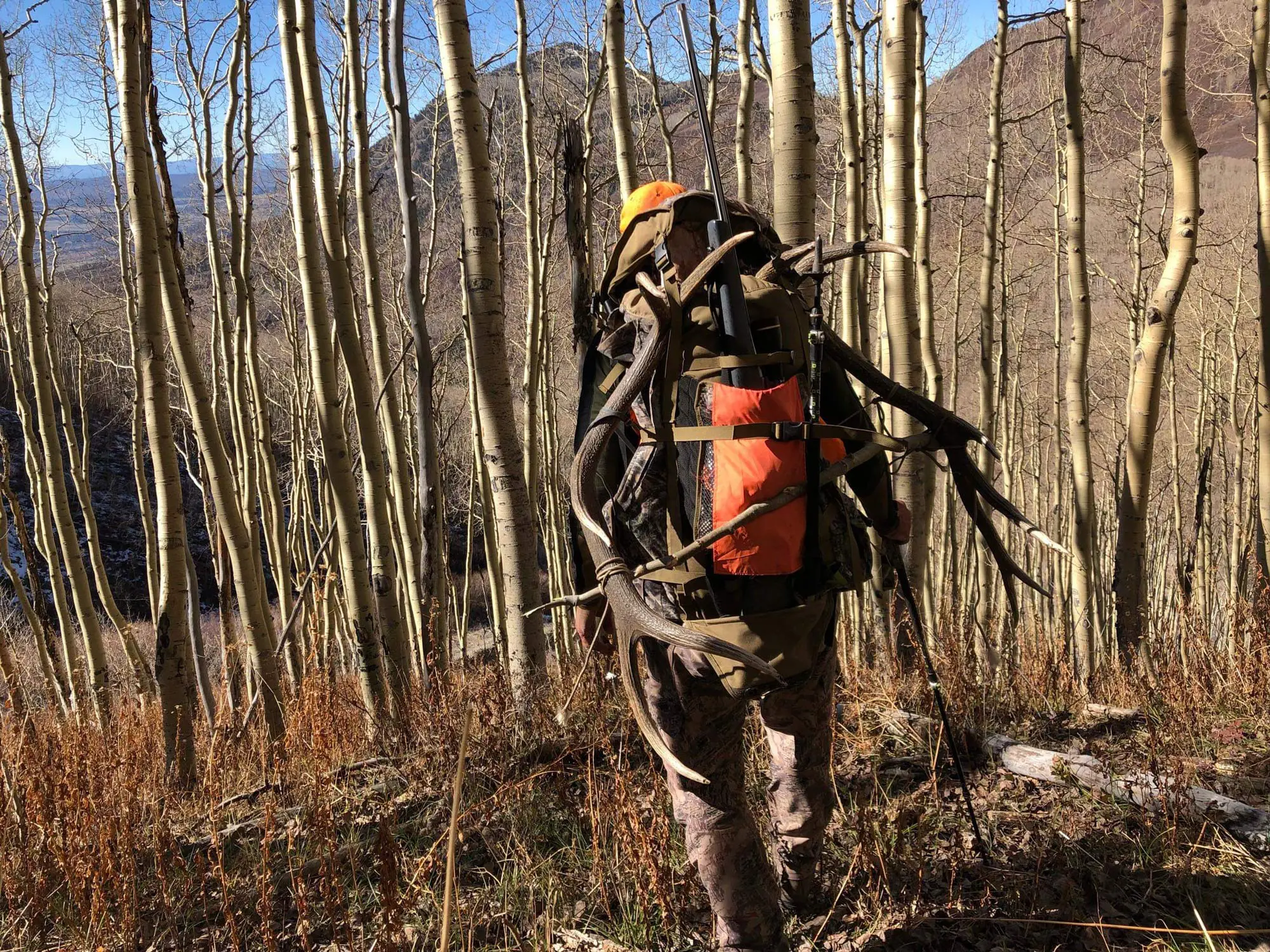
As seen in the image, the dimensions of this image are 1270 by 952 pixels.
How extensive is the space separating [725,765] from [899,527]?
2.41 ft

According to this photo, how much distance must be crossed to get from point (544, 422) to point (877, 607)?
6.11 metres

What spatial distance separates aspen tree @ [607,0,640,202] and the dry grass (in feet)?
8.52

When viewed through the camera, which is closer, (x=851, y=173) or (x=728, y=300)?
(x=728, y=300)

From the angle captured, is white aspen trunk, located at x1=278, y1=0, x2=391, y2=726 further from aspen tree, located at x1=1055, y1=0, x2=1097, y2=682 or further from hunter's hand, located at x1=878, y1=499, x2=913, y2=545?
aspen tree, located at x1=1055, y1=0, x2=1097, y2=682

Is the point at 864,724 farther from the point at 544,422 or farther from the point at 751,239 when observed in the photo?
the point at 544,422

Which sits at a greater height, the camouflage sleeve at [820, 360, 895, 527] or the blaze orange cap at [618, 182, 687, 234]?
the blaze orange cap at [618, 182, 687, 234]

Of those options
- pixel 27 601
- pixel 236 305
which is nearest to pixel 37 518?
pixel 27 601

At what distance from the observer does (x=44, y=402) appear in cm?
534

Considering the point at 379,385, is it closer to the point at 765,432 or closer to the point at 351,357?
the point at 351,357

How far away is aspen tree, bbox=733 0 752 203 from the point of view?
4402mm

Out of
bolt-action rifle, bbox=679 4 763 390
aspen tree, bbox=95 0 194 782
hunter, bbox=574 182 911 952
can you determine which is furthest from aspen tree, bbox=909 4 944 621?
aspen tree, bbox=95 0 194 782

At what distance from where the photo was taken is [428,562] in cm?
382

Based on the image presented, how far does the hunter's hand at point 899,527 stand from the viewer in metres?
1.89

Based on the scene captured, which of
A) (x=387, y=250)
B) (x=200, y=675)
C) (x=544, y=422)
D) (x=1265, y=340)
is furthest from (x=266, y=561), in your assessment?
(x=1265, y=340)
